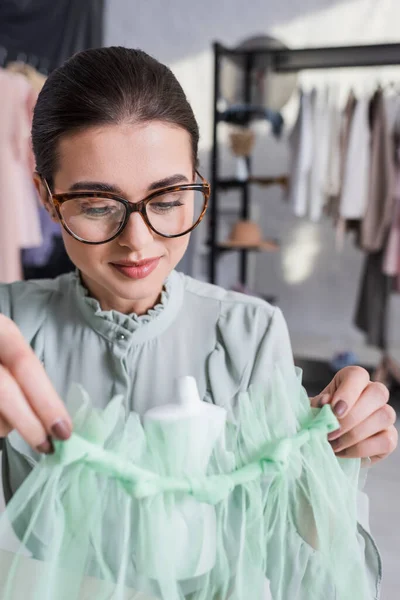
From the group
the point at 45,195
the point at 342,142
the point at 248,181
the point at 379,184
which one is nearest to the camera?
the point at 45,195

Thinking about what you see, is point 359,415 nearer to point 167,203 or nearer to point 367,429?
point 367,429

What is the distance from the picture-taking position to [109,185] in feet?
2.25

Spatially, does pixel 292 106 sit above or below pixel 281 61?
below

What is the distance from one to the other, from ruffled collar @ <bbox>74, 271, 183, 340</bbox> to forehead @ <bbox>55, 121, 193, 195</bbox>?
205mm

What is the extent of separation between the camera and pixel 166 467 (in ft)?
1.83

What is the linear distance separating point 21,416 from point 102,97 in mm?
383

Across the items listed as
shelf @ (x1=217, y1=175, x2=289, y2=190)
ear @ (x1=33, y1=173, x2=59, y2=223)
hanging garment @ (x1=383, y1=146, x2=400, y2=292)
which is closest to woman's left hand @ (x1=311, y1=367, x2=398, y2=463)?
ear @ (x1=33, y1=173, x2=59, y2=223)

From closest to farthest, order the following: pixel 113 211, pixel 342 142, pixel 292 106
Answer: pixel 113 211 → pixel 342 142 → pixel 292 106

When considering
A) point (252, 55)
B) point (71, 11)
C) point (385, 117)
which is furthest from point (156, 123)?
point (71, 11)

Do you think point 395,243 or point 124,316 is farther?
point 395,243

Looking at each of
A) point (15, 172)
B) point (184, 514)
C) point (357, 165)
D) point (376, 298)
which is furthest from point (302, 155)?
point (184, 514)

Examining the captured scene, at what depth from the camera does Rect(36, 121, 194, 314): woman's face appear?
684 millimetres

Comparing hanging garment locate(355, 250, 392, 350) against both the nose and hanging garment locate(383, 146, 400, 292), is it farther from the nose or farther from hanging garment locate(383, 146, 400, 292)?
the nose

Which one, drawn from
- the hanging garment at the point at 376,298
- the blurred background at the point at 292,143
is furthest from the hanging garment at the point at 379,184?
the hanging garment at the point at 376,298
